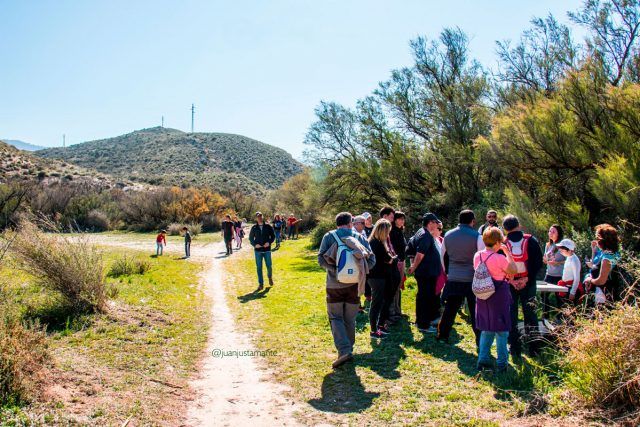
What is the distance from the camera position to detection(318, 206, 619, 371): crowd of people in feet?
18.1

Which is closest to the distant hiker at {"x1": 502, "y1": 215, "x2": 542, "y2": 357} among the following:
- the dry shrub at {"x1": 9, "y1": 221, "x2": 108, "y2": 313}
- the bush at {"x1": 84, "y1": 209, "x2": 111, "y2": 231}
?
the dry shrub at {"x1": 9, "y1": 221, "x2": 108, "y2": 313}

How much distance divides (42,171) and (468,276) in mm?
55120

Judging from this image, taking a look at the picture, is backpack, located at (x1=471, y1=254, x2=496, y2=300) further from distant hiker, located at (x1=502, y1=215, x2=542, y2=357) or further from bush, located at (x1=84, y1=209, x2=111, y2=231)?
bush, located at (x1=84, y1=209, x2=111, y2=231)

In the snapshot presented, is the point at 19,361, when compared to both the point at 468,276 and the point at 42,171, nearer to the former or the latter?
the point at 468,276

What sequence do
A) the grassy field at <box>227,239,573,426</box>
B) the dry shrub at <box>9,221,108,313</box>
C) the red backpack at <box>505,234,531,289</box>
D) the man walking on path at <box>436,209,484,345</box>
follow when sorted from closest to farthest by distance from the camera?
the grassy field at <box>227,239,573,426</box>
the red backpack at <box>505,234,531,289</box>
the man walking on path at <box>436,209,484,345</box>
the dry shrub at <box>9,221,108,313</box>

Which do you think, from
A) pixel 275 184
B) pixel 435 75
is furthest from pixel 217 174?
pixel 435 75

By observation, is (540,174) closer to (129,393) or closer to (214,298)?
(214,298)

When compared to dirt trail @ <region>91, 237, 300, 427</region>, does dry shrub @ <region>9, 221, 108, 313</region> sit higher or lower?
higher

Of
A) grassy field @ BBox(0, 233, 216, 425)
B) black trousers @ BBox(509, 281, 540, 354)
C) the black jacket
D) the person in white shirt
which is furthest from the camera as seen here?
the black jacket

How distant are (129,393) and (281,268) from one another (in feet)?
38.2

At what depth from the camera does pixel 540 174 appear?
11062 millimetres

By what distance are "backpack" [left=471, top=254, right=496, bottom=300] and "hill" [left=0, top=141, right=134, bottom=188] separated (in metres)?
48.7

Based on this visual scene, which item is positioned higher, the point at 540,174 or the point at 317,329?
the point at 540,174

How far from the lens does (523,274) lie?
20.2ft
